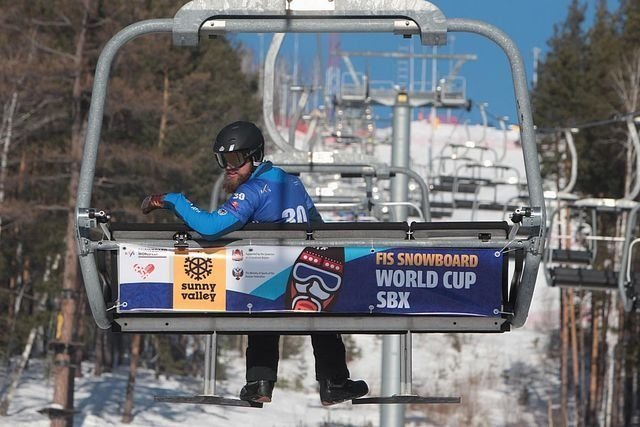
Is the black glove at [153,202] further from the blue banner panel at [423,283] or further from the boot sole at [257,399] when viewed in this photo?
the boot sole at [257,399]

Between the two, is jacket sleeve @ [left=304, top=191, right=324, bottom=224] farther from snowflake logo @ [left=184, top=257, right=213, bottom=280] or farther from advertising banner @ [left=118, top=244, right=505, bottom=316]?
snowflake logo @ [left=184, top=257, right=213, bottom=280]

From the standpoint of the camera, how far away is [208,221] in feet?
19.7

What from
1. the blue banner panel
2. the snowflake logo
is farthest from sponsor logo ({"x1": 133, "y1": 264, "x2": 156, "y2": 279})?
the blue banner panel

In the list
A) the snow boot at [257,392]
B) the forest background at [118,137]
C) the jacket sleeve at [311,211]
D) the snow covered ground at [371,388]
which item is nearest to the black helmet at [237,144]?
the jacket sleeve at [311,211]

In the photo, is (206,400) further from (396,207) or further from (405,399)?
(396,207)

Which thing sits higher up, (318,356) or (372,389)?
(318,356)

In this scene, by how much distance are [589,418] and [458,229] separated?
31.9m

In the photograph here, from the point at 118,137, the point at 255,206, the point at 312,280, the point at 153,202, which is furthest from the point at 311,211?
the point at 118,137

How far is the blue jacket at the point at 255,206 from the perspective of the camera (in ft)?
19.7

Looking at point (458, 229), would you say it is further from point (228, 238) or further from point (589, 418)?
point (589, 418)

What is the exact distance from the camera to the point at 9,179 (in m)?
29.0

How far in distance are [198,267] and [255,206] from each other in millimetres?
387

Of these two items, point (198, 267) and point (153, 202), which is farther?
point (153, 202)

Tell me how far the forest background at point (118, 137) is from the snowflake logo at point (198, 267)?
21.5m
